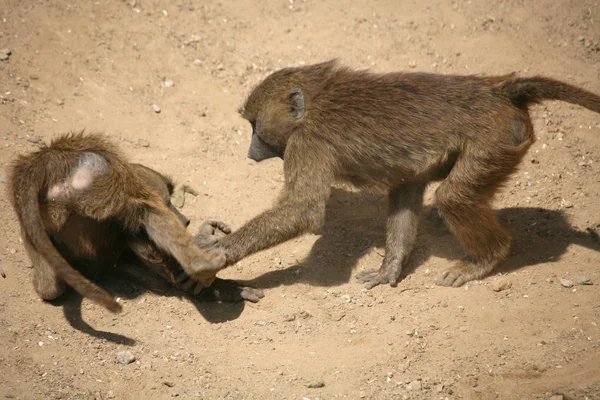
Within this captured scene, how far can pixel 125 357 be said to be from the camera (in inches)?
198

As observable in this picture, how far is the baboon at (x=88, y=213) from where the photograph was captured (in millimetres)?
4938

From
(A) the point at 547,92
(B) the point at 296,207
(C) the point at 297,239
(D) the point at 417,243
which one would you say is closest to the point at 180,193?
(C) the point at 297,239

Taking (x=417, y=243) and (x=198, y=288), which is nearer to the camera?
(x=198, y=288)

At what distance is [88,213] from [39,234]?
0.44m

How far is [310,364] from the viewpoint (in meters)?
5.00

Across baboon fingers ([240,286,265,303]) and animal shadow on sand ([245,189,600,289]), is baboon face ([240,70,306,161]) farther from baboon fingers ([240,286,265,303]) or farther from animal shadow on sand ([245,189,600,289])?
baboon fingers ([240,286,265,303])

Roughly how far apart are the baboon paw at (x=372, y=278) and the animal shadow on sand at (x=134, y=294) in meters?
1.06

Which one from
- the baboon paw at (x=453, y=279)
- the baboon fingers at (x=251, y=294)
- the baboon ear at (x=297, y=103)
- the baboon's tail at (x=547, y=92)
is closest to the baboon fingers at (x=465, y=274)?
the baboon paw at (x=453, y=279)

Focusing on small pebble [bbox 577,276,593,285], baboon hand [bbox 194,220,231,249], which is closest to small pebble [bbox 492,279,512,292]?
small pebble [bbox 577,276,593,285]

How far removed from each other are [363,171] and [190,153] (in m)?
2.22

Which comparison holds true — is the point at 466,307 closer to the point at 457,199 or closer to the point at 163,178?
the point at 457,199

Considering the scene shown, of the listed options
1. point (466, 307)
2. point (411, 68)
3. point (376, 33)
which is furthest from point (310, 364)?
point (376, 33)

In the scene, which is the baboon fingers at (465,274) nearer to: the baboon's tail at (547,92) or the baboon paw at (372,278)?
the baboon paw at (372,278)

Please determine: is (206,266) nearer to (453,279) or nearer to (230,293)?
(230,293)
